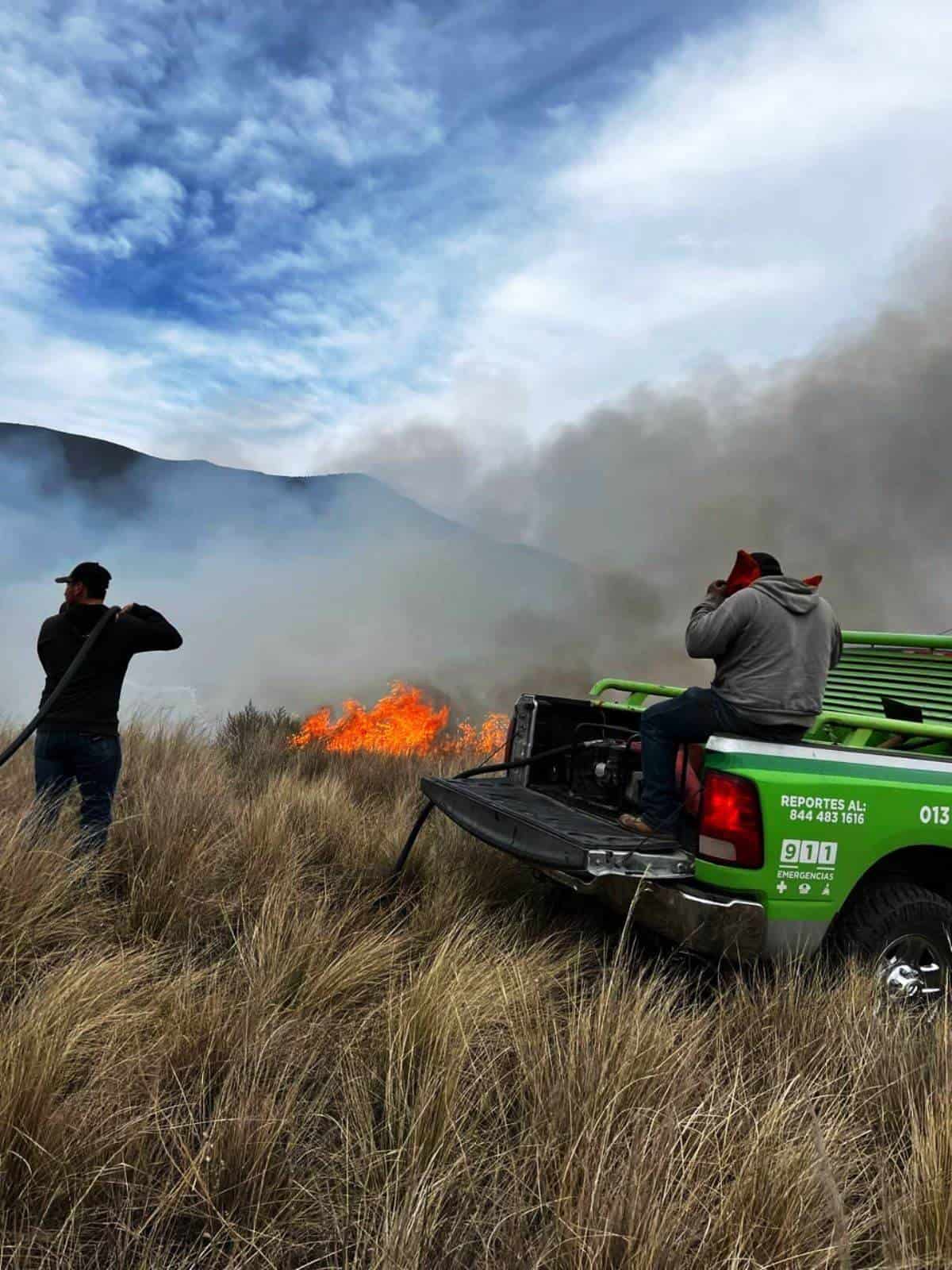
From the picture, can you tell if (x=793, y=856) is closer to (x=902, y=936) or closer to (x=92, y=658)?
(x=902, y=936)

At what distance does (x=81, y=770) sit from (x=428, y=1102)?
3.54m

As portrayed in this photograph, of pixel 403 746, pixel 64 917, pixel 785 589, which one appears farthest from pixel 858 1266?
pixel 403 746

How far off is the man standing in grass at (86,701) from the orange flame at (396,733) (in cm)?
470

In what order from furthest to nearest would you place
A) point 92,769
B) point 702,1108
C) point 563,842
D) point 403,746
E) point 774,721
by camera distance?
point 403,746 < point 92,769 < point 774,721 < point 563,842 < point 702,1108

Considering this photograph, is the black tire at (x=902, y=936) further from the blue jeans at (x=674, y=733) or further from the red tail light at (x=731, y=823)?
the blue jeans at (x=674, y=733)

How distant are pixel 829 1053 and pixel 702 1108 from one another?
62 cm

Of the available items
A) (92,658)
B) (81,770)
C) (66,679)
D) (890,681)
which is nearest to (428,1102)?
(66,679)

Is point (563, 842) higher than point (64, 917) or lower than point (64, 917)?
higher

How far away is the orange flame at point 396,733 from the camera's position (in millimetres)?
10891

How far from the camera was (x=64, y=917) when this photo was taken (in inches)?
147

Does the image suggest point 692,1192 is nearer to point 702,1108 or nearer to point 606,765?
point 702,1108

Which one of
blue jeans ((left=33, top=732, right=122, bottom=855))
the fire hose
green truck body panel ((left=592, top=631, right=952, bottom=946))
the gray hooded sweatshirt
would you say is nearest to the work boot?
green truck body panel ((left=592, top=631, right=952, bottom=946))

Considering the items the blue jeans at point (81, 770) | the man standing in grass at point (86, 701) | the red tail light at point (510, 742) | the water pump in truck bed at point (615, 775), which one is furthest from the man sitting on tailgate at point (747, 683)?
the blue jeans at point (81, 770)

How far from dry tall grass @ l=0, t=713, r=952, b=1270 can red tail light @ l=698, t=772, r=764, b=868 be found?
0.44 m
